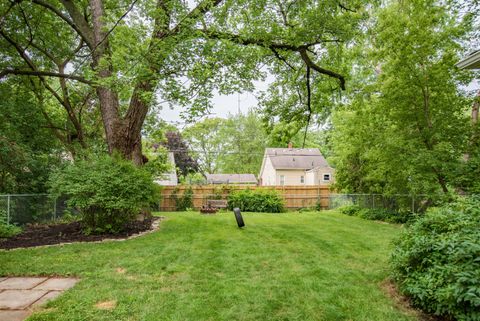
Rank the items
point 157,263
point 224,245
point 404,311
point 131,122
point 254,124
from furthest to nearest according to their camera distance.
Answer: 1. point 254,124
2. point 131,122
3. point 224,245
4. point 157,263
5. point 404,311

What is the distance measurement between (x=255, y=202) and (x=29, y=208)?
34.0 feet

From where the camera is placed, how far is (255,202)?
52.9 ft

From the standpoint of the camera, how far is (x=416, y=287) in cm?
332

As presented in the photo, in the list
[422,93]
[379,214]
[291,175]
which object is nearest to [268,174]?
[291,175]

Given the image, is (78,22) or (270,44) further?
(78,22)

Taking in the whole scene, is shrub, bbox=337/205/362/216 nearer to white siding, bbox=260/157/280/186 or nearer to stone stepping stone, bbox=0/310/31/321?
stone stepping stone, bbox=0/310/31/321

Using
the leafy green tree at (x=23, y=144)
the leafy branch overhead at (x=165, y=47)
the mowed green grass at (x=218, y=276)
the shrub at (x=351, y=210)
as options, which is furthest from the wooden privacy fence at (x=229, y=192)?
the mowed green grass at (x=218, y=276)

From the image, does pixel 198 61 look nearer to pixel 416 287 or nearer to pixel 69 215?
pixel 416 287

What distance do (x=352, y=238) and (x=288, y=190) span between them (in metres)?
10.4

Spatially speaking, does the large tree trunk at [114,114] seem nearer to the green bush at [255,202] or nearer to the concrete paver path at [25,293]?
the concrete paver path at [25,293]

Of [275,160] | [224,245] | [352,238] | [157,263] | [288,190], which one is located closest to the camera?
[157,263]

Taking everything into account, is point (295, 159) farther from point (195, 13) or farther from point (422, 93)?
point (195, 13)

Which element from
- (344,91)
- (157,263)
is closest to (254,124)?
(344,91)

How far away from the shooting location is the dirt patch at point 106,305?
3.22 m
